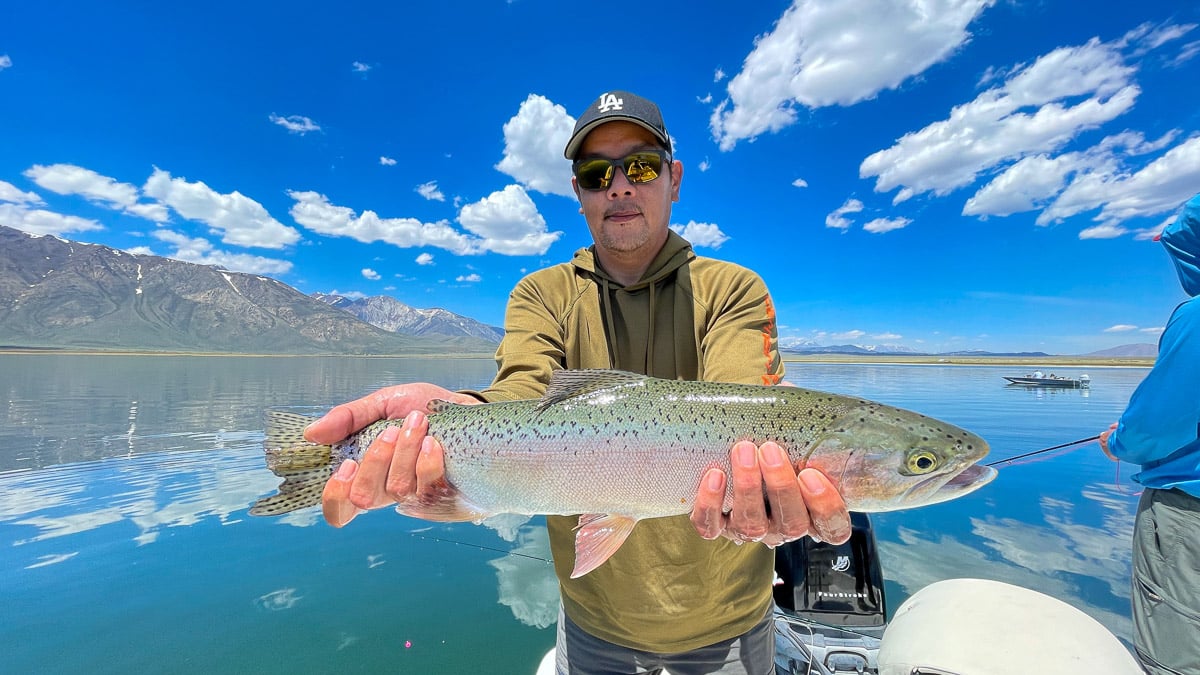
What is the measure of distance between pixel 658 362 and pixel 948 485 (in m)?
1.92

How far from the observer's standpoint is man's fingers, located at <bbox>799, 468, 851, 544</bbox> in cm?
296

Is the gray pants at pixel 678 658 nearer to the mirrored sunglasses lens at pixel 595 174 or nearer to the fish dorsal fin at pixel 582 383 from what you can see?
the fish dorsal fin at pixel 582 383

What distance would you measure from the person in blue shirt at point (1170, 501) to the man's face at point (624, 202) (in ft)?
12.5

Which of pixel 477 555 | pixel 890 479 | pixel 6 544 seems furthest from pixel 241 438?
pixel 890 479

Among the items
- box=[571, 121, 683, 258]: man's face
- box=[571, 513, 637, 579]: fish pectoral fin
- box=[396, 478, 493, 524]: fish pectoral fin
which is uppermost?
box=[571, 121, 683, 258]: man's face

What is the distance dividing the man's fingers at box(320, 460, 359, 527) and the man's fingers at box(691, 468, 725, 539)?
2020 mm

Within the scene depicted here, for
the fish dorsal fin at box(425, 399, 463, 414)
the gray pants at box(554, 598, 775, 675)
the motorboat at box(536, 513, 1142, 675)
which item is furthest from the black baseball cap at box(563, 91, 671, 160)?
the motorboat at box(536, 513, 1142, 675)

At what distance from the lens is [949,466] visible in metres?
→ 3.19

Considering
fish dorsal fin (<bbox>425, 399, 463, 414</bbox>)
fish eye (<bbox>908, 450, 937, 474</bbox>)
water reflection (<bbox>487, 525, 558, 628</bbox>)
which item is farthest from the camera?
water reflection (<bbox>487, 525, 558, 628</bbox>)

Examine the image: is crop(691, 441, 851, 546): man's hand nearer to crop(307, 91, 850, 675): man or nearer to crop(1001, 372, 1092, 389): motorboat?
crop(307, 91, 850, 675): man

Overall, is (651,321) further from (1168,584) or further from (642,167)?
(1168,584)

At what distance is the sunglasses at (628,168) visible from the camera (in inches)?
152

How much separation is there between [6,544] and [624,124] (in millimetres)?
14583

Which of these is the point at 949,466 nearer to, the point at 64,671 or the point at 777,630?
the point at 777,630
